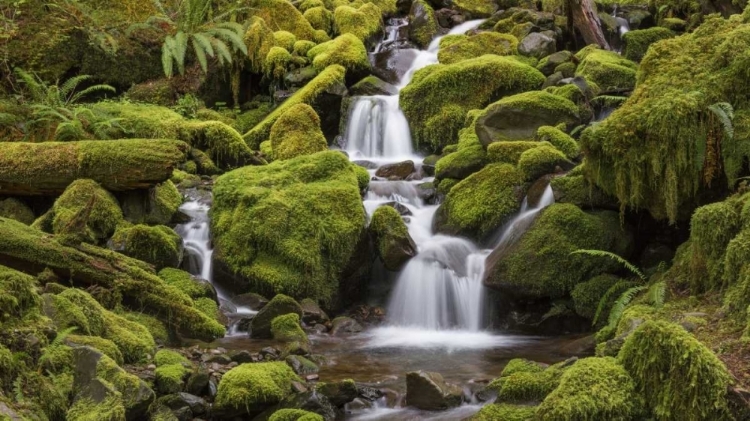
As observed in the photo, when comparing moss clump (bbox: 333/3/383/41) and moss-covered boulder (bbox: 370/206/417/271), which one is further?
moss clump (bbox: 333/3/383/41)

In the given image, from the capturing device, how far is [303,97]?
15375 millimetres

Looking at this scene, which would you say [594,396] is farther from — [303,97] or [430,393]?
[303,97]

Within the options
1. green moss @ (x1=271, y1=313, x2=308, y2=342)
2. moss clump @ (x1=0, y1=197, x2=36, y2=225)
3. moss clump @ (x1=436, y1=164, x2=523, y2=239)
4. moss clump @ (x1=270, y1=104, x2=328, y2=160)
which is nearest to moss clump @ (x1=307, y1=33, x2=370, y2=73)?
moss clump @ (x1=270, y1=104, x2=328, y2=160)

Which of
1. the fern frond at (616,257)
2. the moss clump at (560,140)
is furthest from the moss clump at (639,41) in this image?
the fern frond at (616,257)

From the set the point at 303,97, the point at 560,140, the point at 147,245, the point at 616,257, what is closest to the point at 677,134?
the point at 616,257

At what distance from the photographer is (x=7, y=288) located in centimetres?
562

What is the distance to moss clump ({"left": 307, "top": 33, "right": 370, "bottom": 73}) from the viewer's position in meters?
16.4

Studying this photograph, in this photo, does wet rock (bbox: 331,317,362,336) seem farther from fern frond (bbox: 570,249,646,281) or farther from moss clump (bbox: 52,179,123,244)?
moss clump (bbox: 52,179,123,244)

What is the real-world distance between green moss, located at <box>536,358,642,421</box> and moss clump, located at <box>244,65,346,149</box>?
10.5 meters

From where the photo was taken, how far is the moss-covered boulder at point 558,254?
365 inches

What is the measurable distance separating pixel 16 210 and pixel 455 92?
8510mm

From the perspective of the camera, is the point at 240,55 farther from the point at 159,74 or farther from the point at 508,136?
the point at 508,136

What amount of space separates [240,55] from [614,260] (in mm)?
10770

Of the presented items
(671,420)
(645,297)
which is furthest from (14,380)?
(645,297)
